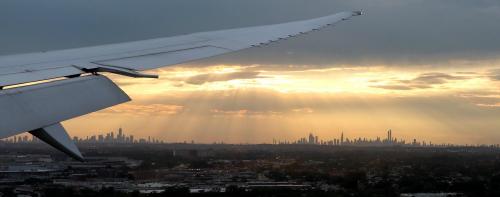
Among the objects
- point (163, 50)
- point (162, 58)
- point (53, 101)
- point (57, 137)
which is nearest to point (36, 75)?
point (53, 101)

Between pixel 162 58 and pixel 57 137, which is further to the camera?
pixel 162 58

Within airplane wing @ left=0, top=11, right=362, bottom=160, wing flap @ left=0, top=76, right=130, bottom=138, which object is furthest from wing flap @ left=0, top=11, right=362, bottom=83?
wing flap @ left=0, top=76, right=130, bottom=138

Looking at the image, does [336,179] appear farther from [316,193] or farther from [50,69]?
[50,69]

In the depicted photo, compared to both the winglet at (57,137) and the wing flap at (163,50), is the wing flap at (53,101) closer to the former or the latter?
the winglet at (57,137)

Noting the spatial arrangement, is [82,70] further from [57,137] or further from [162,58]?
[57,137]

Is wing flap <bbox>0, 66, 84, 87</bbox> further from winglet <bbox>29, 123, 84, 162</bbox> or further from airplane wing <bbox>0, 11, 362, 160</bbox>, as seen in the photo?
winglet <bbox>29, 123, 84, 162</bbox>
